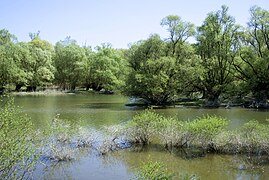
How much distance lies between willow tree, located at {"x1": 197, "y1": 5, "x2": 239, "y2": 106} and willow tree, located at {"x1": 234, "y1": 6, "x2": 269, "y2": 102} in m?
1.59

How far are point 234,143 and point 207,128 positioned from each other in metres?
2.07

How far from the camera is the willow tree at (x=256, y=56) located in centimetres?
4544

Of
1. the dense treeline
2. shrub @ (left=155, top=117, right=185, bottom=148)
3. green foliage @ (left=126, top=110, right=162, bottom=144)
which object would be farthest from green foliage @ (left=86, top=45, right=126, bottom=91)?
shrub @ (left=155, top=117, right=185, bottom=148)

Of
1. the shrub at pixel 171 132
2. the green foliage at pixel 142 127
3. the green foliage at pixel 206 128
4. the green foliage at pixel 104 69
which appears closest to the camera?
the green foliage at pixel 206 128

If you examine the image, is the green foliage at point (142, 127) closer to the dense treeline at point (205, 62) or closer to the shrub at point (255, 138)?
the shrub at point (255, 138)

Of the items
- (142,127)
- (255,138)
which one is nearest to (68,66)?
(142,127)

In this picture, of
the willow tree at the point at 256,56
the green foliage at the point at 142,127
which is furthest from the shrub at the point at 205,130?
the willow tree at the point at 256,56

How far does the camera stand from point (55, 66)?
9312cm

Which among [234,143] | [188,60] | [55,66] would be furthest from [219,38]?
[55,66]

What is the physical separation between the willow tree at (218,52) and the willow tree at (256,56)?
1.59 meters

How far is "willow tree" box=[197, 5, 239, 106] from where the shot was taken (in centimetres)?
4856

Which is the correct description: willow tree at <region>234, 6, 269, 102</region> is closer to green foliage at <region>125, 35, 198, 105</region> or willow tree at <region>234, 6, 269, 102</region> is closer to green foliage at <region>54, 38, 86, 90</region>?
green foliage at <region>125, 35, 198, 105</region>

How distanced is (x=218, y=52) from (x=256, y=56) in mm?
5725

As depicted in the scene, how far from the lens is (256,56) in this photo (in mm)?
47469
